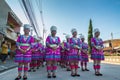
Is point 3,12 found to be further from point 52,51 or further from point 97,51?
point 97,51

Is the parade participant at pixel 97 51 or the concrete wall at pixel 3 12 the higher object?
the concrete wall at pixel 3 12

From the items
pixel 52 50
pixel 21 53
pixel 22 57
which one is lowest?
pixel 22 57

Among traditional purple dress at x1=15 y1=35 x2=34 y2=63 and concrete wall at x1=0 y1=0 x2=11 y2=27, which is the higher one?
concrete wall at x1=0 y1=0 x2=11 y2=27

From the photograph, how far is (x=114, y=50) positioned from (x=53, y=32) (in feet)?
213

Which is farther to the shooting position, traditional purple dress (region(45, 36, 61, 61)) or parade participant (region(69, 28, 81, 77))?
parade participant (region(69, 28, 81, 77))

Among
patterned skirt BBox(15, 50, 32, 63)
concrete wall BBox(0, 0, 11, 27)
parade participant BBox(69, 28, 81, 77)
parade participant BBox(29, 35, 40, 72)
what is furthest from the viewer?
concrete wall BBox(0, 0, 11, 27)

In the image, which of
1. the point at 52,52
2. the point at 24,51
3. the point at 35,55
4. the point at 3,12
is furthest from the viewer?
the point at 3,12

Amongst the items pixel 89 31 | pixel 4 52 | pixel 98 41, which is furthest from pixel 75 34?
pixel 89 31

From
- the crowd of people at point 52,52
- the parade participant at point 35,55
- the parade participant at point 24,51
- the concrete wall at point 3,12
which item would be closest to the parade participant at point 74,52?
the crowd of people at point 52,52

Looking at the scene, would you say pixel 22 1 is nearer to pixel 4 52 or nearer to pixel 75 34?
pixel 75 34

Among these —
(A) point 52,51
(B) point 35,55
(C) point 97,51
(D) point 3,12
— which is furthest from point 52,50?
(D) point 3,12

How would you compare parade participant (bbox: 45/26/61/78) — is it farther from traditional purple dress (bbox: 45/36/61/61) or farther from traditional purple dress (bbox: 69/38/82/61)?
traditional purple dress (bbox: 69/38/82/61)

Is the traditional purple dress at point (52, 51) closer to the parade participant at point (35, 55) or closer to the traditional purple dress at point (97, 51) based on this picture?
the traditional purple dress at point (97, 51)

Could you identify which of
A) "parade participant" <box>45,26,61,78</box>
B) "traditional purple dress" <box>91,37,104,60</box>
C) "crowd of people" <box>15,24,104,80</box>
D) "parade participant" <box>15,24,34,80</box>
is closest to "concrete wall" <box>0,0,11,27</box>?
"crowd of people" <box>15,24,104,80</box>
